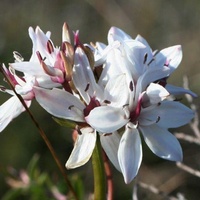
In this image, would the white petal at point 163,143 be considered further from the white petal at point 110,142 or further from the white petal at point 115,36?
the white petal at point 115,36

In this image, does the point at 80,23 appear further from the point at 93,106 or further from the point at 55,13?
the point at 93,106

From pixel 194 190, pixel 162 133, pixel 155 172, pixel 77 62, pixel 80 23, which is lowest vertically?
pixel 194 190

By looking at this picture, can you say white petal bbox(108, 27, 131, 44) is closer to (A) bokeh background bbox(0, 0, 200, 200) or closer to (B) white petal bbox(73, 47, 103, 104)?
(B) white petal bbox(73, 47, 103, 104)

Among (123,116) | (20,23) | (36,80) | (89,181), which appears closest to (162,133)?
(123,116)

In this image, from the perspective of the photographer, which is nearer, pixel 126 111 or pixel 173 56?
pixel 126 111

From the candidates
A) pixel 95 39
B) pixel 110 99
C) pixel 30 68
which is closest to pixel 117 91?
pixel 110 99

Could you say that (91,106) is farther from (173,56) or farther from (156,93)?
(173,56)
